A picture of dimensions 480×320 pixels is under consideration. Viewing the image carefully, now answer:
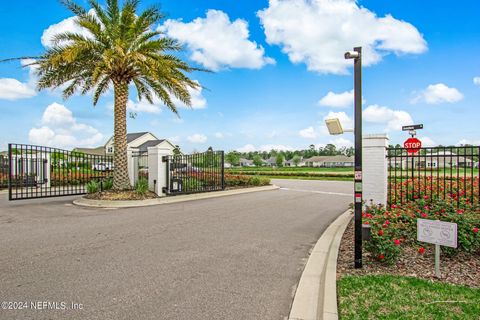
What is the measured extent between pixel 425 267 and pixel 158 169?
1000 centimetres

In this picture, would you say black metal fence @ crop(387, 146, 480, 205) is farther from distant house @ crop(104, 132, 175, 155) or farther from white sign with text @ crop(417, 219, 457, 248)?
distant house @ crop(104, 132, 175, 155)

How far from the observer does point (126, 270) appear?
4.32 metres

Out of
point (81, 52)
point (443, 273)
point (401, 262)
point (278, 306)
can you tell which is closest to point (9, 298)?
point (278, 306)

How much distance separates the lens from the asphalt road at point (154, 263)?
3.26m

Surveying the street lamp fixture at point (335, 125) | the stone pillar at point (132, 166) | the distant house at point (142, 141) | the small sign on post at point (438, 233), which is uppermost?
the distant house at point (142, 141)

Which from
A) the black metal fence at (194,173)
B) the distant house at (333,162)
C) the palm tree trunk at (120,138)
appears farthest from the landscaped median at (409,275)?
the distant house at (333,162)

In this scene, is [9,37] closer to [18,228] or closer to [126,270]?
[18,228]

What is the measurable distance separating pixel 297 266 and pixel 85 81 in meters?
12.5

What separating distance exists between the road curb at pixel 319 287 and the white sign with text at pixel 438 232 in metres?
1.33

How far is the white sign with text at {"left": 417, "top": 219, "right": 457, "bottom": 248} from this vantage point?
3902 mm

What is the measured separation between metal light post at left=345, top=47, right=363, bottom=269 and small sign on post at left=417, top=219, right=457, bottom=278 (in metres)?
0.83

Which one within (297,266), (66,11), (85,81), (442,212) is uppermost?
(66,11)

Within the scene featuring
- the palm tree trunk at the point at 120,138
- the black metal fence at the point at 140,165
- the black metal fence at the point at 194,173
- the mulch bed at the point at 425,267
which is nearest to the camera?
the mulch bed at the point at 425,267

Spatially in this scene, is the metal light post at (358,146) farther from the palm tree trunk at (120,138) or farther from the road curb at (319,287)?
the palm tree trunk at (120,138)
